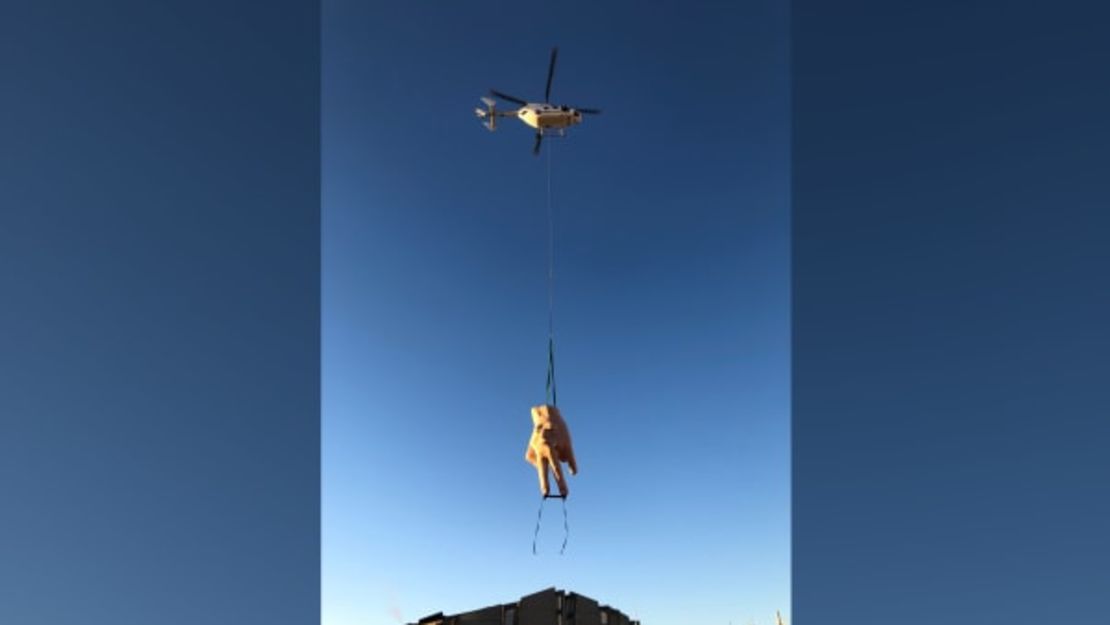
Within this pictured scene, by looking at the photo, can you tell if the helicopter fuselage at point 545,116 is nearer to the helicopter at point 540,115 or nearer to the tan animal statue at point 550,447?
the helicopter at point 540,115

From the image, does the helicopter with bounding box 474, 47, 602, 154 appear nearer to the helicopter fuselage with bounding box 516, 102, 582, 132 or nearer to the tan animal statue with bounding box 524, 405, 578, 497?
the helicopter fuselage with bounding box 516, 102, 582, 132

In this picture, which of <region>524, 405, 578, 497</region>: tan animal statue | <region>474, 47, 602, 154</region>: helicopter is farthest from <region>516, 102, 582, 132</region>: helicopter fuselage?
<region>524, 405, 578, 497</region>: tan animal statue

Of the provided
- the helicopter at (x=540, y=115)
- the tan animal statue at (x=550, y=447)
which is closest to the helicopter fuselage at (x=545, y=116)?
the helicopter at (x=540, y=115)

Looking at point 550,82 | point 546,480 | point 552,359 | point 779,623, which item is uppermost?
point 550,82

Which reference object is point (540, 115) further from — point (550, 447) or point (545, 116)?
point (550, 447)

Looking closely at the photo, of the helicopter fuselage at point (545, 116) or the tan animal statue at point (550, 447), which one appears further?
the helicopter fuselage at point (545, 116)

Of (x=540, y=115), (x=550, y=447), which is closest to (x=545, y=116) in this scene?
(x=540, y=115)

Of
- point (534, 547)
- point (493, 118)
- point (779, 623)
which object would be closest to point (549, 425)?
point (534, 547)

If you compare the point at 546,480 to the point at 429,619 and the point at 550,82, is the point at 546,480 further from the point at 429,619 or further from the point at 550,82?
the point at 550,82
